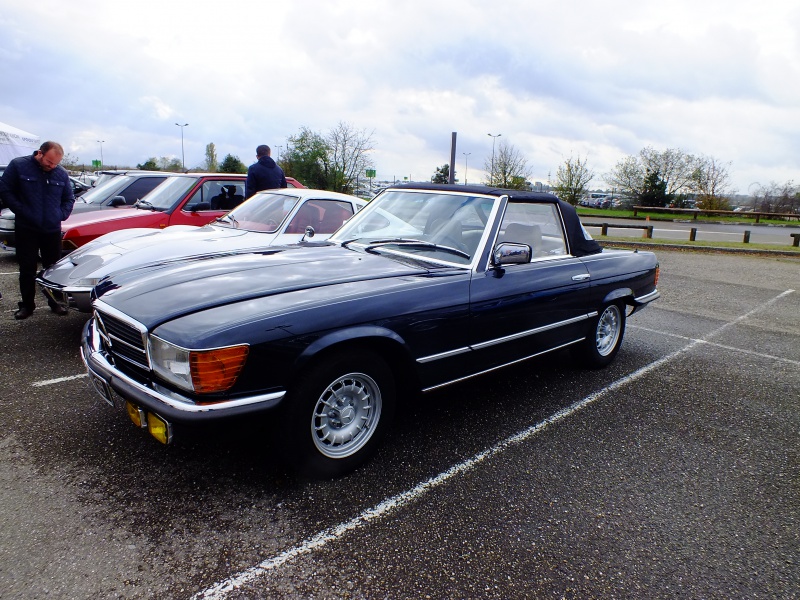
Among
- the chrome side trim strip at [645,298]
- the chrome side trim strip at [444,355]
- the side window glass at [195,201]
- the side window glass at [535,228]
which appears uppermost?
the side window glass at [195,201]

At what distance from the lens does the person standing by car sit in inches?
209

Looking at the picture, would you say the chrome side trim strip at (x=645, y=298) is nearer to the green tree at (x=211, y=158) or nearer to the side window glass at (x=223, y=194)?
the side window glass at (x=223, y=194)

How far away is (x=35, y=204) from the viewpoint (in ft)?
17.7

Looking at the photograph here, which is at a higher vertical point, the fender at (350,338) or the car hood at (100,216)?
the car hood at (100,216)

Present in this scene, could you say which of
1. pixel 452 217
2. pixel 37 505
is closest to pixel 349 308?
pixel 452 217

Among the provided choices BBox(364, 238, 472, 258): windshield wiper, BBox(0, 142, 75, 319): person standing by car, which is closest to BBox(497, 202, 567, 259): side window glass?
BBox(364, 238, 472, 258): windshield wiper

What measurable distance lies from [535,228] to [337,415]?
2.26 metres

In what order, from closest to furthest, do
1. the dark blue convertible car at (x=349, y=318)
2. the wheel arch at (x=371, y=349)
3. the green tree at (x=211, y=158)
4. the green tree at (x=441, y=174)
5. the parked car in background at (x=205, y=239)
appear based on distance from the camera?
the dark blue convertible car at (x=349, y=318), the wheel arch at (x=371, y=349), the parked car in background at (x=205, y=239), the green tree at (x=441, y=174), the green tree at (x=211, y=158)

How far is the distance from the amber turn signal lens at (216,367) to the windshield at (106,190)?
726 centimetres

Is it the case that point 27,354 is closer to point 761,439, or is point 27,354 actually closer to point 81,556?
point 81,556

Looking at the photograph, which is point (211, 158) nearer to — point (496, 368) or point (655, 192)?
point (655, 192)

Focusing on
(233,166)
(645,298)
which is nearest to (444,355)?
(645,298)

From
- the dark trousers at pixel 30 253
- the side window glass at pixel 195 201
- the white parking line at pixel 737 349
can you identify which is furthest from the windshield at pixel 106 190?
the white parking line at pixel 737 349

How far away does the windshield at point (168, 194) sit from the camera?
7268 millimetres
